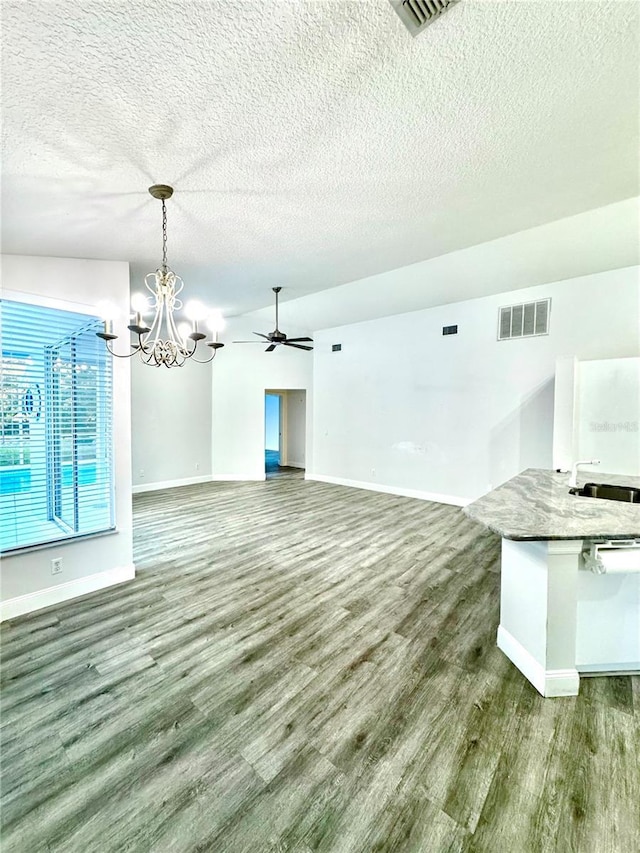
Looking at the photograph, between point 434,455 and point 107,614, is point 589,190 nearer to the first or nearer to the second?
point 434,455

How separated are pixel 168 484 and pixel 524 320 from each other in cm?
720

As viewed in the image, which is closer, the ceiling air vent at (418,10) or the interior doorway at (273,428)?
the ceiling air vent at (418,10)

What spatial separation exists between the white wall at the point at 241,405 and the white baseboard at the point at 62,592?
189 inches

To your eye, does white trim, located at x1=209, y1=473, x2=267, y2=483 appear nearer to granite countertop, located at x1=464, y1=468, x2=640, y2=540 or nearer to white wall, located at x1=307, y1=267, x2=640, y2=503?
white wall, located at x1=307, y1=267, x2=640, y2=503

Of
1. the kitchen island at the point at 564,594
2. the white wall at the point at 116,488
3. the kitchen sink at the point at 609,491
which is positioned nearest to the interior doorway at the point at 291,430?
the white wall at the point at 116,488

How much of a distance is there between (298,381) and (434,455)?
3643 mm

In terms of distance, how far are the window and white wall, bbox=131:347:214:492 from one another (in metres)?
4.02

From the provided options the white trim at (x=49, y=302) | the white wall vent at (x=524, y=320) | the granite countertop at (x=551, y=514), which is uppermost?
the white wall vent at (x=524, y=320)

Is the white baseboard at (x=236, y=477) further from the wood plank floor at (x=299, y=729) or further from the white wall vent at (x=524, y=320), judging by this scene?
the white wall vent at (x=524, y=320)

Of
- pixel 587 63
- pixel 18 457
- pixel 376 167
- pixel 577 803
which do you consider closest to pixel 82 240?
pixel 18 457

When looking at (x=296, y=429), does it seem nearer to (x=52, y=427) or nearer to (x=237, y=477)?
(x=237, y=477)

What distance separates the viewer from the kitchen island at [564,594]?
188 centimetres

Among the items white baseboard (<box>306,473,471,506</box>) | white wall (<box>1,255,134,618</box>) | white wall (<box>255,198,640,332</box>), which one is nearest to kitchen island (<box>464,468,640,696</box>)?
white wall (<box>255,198,640,332</box>)

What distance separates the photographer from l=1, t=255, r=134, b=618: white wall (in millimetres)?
2762
